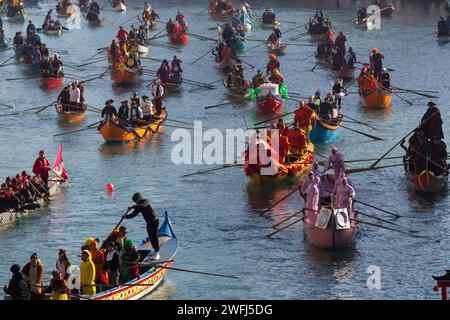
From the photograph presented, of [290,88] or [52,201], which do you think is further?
[290,88]

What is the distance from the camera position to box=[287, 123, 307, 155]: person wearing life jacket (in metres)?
52.2

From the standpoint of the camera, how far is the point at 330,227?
42.3 meters

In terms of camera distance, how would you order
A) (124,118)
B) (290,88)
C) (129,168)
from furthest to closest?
(290,88)
(124,118)
(129,168)

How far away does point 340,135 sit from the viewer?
198 ft

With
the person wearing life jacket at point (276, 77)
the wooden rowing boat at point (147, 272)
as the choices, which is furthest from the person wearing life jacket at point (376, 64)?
the wooden rowing boat at point (147, 272)

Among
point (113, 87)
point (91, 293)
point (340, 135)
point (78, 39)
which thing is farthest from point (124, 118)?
point (78, 39)

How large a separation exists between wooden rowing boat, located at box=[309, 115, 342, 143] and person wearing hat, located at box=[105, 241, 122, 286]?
73.3ft

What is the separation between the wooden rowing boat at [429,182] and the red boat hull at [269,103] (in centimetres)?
1669

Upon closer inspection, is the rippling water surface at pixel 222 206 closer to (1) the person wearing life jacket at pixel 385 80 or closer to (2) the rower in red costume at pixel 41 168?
(2) the rower in red costume at pixel 41 168

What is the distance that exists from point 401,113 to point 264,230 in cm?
2221

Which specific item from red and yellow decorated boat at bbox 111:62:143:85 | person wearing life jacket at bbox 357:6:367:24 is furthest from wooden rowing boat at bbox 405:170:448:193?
Answer: person wearing life jacket at bbox 357:6:367:24

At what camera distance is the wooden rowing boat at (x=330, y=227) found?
42156 millimetres
